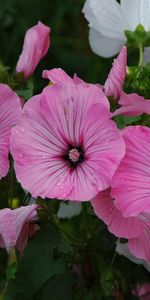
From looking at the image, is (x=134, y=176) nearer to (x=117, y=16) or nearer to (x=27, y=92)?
(x=27, y=92)

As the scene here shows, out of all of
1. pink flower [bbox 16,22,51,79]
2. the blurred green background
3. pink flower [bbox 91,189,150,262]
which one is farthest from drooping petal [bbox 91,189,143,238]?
the blurred green background

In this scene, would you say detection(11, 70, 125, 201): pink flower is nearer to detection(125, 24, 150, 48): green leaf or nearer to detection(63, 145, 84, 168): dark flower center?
detection(63, 145, 84, 168): dark flower center

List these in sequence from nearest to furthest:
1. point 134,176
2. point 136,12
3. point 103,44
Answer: point 134,176 < point 136,12 < point 103,44

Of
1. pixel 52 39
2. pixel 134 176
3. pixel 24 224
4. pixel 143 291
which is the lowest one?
pixel 52 39

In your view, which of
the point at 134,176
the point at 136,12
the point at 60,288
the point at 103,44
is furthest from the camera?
the point at 103,44

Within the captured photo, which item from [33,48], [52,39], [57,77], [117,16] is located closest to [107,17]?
[117,16]

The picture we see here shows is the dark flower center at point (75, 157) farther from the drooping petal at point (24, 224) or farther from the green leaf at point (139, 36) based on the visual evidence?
the green leaf at point (139, 36)

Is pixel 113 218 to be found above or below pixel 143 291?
above

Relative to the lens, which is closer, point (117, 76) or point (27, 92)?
point (117, 76)

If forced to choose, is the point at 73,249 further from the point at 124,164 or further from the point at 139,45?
the point at 139,45
